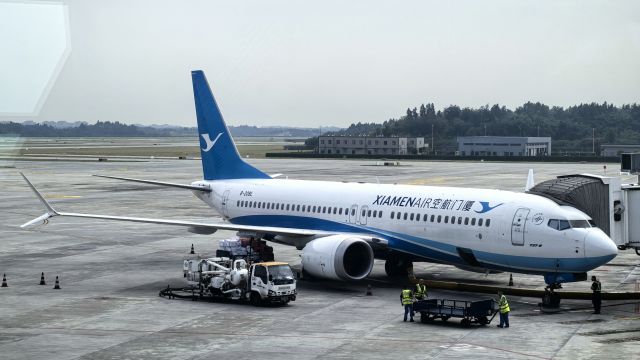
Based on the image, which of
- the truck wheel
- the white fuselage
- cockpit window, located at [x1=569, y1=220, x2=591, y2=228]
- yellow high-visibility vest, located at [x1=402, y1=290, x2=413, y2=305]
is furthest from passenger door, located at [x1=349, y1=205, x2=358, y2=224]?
cockpit window, located at [x1=569, y1=220, x2=591, y2=228]

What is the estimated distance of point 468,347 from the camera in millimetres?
28750

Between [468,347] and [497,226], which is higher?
[497,226]

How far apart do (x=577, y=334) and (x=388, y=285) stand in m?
12.0

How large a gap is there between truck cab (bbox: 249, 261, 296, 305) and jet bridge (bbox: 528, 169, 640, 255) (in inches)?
439

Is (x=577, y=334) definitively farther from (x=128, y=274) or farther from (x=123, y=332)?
(x=128, y=274)

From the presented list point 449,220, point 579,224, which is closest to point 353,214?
point 449,220

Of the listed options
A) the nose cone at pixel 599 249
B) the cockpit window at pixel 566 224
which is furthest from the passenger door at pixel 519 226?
the nose cone at pixel 599 249

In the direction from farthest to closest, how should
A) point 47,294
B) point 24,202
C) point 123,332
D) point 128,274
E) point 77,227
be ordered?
1. point 24,202
2. point 77,227
3. point 128,274
4. point 47,294
5. point 123,332

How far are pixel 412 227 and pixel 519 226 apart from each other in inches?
214

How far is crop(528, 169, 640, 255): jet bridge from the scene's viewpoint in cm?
3734

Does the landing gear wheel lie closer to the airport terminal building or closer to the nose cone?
the nose cone

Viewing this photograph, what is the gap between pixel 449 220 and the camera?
38594 millimetres

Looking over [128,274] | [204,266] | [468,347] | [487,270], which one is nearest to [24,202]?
[128,274]

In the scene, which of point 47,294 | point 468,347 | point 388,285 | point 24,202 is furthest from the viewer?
point 24,202
